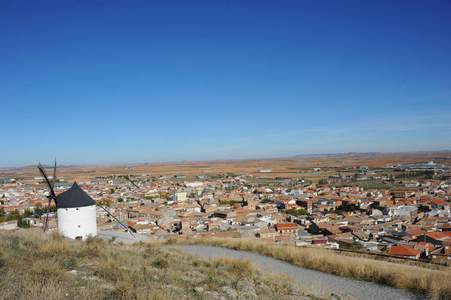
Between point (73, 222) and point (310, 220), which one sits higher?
point (73, 222)

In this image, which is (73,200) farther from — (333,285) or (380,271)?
(380,271)

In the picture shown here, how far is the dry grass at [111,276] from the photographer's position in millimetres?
3996

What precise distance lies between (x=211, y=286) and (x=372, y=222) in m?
36.7

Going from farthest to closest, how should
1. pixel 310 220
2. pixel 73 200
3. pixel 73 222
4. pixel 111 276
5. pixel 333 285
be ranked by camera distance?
pixel 310 220 → pixel 73 200 → pixel 73 222 → pixel 333 285 → pixel 111 276

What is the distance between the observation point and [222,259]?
25.9ft

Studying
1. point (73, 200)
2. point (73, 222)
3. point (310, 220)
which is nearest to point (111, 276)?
point (73, 222)

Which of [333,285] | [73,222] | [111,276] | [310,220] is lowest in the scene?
[310,220]

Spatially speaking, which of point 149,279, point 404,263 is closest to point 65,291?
point 149,279

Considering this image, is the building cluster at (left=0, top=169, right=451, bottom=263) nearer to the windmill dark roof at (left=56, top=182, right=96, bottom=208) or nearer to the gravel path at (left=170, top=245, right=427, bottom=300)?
the windmill dark roof at (left=56, top=182, right=96, bottom=208)

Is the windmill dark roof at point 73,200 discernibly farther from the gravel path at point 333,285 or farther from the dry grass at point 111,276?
the gravel path at point 333,285

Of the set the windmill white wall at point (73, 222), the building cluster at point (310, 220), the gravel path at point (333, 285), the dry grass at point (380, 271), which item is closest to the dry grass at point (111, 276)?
the gravel path at point (333, 285)

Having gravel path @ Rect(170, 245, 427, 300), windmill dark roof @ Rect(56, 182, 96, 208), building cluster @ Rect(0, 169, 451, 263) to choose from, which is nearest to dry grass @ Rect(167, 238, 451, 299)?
gravel path @ Rect(170, 245, 427, 300)

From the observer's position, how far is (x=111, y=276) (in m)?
5.10

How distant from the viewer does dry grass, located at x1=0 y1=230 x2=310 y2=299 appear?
3996mm
